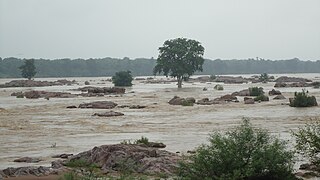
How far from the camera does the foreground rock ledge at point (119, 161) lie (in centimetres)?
1467

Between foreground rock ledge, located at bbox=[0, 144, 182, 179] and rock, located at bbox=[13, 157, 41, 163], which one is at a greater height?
foreground rock ledge, located at bbox=[0, 144, 182, 179]

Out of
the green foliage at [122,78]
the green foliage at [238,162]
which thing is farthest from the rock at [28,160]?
the green foliage at [122,78]

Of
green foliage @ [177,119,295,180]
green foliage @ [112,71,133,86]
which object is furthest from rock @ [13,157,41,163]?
green foliage @ [112,71,133,86]

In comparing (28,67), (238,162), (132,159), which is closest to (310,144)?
(238,162)

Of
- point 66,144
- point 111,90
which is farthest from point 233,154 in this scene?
point 111,90

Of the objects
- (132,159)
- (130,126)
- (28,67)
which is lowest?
(130,126)

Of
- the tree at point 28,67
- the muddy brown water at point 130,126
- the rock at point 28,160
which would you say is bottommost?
the muddy brown water at point 130,126

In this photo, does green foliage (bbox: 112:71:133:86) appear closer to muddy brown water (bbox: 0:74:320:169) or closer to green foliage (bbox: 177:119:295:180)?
muddy brown water (bbox: 0:74:320:169)

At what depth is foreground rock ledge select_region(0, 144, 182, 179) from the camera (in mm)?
14672

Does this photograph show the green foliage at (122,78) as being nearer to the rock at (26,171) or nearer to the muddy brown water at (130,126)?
the muddy brown water at (130,126)

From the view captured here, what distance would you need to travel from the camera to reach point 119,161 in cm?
1551

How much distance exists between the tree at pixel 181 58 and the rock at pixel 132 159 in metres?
64.0

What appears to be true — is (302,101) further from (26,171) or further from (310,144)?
(26,171)

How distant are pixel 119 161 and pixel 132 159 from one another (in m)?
0.58
